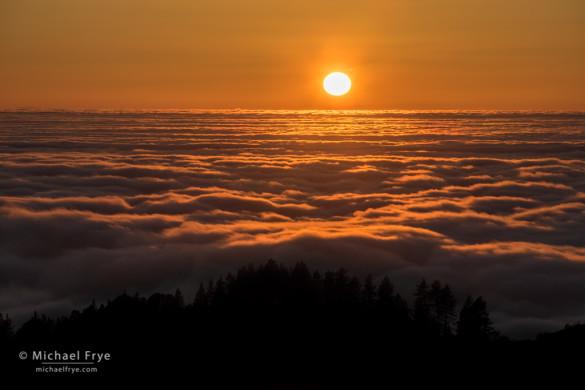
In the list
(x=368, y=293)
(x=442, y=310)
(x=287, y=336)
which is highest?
(x=368, y=293)

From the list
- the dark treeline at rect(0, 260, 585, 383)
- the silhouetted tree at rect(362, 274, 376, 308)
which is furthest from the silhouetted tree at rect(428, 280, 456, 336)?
the silhouetted tree at rect(362, 274, 376, 308)

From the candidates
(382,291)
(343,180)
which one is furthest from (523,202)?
(382,291)

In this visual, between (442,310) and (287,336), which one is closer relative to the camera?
(287,336)

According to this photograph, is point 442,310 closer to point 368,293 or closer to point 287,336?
point 368,293

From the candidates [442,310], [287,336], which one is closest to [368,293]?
[442,310]

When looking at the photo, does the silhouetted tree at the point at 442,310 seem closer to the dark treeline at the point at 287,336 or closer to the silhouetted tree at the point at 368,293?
the dark treeline at the point at 287,336

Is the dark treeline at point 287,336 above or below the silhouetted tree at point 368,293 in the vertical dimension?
below

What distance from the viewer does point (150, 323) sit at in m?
53.8

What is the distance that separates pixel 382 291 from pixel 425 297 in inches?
226

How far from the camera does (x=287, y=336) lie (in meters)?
50.2

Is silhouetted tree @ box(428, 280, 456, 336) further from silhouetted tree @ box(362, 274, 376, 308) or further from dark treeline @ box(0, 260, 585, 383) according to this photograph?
silhouetted tree @ box(362, 274, 376, 308)

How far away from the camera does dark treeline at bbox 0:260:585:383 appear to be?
44500mm

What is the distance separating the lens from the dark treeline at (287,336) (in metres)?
Answer: 44.5

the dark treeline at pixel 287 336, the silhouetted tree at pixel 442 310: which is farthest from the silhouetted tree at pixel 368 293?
the silhouetted tree at pixel 442 310
